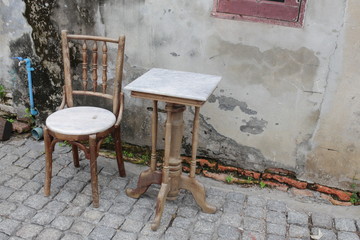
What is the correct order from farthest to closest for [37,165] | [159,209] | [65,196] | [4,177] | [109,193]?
[37,165] → [4,177] → [109,193] → [65,196] → [159,209]

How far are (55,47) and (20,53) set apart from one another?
0.47 metres

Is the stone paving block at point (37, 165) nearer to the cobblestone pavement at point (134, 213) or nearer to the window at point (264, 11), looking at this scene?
the cobblestone pavement at point (134, 213)

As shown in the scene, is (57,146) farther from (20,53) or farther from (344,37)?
(344,37)

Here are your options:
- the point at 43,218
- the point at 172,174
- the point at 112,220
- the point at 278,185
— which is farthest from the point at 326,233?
the point at 43,218

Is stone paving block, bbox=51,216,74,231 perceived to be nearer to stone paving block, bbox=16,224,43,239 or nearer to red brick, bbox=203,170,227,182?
stone paving block, bbox=16,224,43,239

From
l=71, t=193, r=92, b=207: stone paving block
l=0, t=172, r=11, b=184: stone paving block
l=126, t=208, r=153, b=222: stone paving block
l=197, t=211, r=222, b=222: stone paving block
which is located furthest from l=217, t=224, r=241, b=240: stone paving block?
l=0, t=172, r=11, b=184: stone paving block

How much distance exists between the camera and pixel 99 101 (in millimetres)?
4324

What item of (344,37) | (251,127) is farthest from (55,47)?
(344,37)

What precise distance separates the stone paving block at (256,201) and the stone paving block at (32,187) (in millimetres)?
1987

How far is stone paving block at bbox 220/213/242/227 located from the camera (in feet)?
11.3

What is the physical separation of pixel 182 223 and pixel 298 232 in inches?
39.2

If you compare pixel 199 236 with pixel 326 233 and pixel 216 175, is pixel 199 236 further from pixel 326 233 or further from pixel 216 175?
pixel 326 233

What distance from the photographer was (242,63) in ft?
12.2

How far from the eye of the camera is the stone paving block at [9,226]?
3174mm
